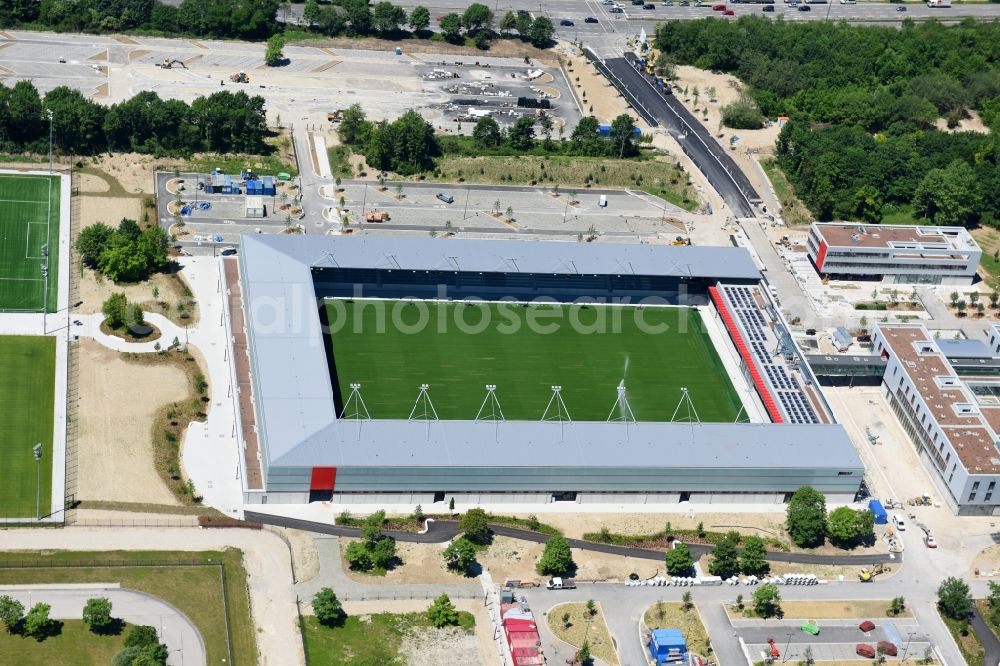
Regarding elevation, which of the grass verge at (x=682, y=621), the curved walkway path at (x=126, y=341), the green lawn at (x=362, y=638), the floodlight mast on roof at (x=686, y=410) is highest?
the floodlight mast on roof at (x=686, y=410)

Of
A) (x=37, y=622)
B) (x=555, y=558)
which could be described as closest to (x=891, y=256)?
(x=555, y=558)

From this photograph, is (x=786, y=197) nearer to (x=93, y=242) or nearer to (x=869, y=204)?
(x=869, y=204)

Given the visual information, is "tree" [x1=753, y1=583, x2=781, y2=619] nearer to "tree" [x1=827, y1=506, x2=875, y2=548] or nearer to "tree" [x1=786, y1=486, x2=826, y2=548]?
"tree" [x1=786, y1=486, x2=826, y2=548]

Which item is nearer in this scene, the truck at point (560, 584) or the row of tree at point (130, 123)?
the truck at point (560, 584)

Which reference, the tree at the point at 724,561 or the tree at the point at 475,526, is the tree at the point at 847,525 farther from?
the tree at the point at 475,526

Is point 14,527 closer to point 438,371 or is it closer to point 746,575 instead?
point 438,371

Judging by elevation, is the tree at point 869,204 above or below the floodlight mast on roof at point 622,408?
above

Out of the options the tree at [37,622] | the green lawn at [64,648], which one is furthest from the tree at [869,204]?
the tree at [37,622]
